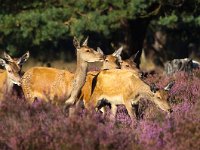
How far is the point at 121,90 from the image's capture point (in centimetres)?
1184

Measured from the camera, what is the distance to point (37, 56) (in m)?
41.2

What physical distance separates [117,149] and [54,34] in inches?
549

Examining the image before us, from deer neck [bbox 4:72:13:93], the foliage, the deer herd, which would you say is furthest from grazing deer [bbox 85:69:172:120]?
the foliage

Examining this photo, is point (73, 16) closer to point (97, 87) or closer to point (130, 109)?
point (97, 87)

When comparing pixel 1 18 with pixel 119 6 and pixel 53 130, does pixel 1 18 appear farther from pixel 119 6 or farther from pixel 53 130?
pixel 53 130

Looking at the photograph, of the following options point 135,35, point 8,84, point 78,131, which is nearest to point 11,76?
point 8,84

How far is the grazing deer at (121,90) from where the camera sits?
11555mm

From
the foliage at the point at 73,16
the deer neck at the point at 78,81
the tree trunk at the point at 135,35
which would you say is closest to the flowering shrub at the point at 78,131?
the deer neck at the point at 78,81

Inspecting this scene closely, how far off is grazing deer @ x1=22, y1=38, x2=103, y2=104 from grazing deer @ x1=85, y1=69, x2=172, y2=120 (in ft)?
1.17

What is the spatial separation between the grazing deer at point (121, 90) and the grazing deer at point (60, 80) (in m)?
0.36

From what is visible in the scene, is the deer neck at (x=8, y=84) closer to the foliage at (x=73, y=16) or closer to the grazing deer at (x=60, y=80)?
the grazing deer at (x=60, y=80)

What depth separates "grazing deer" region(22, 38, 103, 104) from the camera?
11852 millimetres

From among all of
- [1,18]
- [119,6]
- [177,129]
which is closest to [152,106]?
[177,129]

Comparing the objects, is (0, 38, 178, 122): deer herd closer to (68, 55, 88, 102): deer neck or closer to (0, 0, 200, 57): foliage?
(68, 55, 88, 102): deer neck
